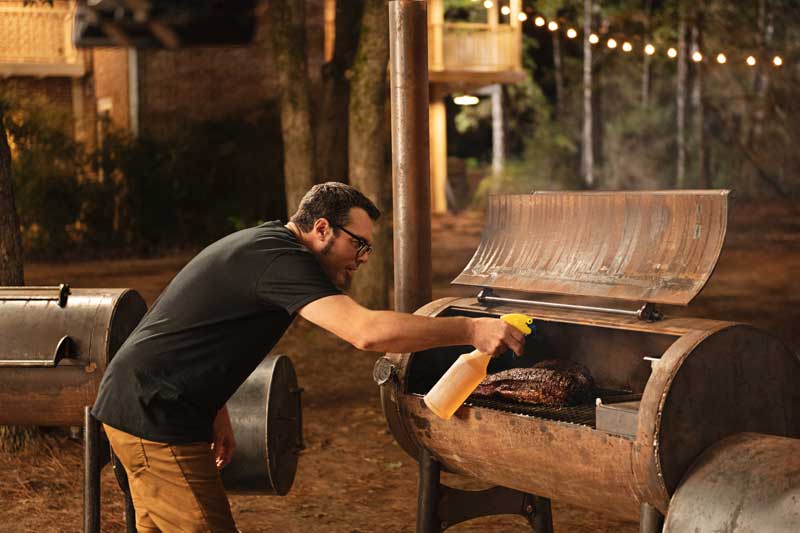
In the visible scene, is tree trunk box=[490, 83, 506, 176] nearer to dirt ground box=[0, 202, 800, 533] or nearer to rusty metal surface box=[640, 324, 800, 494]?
dirt ground box=[0, 202, 800, 533]

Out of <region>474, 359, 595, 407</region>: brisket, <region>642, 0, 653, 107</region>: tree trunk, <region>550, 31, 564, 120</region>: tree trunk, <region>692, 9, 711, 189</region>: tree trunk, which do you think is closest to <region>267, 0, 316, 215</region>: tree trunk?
<region>474, 359, 595, 407</region>: brisket

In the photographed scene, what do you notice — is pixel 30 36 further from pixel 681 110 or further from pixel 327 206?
pixel 681 110

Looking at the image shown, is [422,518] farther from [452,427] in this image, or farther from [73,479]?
[73,479]

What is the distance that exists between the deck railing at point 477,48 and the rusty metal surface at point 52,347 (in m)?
18.2

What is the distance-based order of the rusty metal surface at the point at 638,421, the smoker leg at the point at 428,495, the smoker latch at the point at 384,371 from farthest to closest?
the smoker leg at the point at 428,495
the smoker latch at the point at 384,371
the rusty metal surface at the point at 638,421

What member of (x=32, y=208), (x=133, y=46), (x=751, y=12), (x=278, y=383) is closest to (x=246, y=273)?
(x=278, y=383)

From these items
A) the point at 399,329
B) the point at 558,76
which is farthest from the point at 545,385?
the point at 558,76

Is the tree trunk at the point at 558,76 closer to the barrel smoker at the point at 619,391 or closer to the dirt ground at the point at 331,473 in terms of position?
the dirt ground at the point at 331,473

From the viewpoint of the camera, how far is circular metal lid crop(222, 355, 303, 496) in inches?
190

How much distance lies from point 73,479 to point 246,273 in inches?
147

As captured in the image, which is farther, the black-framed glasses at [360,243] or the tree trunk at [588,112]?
the tree trunk at [588,112]

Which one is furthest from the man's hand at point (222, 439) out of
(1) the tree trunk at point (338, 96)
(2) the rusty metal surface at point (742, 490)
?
(1) the tree trunk at point (338, 96)

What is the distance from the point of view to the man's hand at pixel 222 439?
163 inches

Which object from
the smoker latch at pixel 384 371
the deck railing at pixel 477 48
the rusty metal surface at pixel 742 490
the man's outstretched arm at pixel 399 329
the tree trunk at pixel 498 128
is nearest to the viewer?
the rusty metal surface at pixel 742 490
